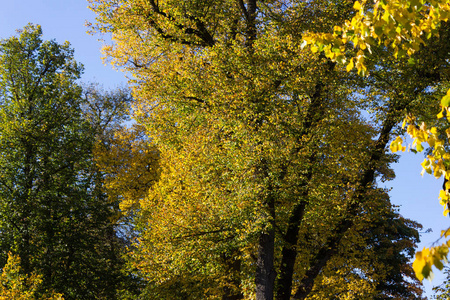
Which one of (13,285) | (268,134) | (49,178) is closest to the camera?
(268,134)

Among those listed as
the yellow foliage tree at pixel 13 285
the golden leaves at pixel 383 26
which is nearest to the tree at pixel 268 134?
the yellow foliage tree at pixel 13 285

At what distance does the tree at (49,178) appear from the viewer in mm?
20531

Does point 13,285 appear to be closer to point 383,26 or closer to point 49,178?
point 49,178

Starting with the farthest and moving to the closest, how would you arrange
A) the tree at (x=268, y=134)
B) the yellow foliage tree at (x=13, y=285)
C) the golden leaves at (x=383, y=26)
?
the yellow foliage tree at (x=13, y=285) → the tree at (x=268, y=134) → the golden leaves at (x=383, y=26)

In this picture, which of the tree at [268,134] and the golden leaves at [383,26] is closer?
the golden leaves at [383,26]

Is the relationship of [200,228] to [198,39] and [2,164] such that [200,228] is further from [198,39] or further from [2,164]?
[2,164]

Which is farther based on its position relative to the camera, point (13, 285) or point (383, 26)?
point (13, 285)

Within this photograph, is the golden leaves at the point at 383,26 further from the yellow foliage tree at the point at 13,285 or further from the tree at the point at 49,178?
the tree at the point at 49,178

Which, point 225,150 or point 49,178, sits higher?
point 49,178

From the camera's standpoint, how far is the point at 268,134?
12969 millimetres

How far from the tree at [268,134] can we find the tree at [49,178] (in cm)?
654

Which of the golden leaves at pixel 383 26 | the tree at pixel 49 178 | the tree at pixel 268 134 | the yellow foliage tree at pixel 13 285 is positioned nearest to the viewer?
the golden leaves at pixel 383 26

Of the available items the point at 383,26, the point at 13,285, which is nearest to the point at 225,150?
the point at 13,285

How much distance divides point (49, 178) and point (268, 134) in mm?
13138
